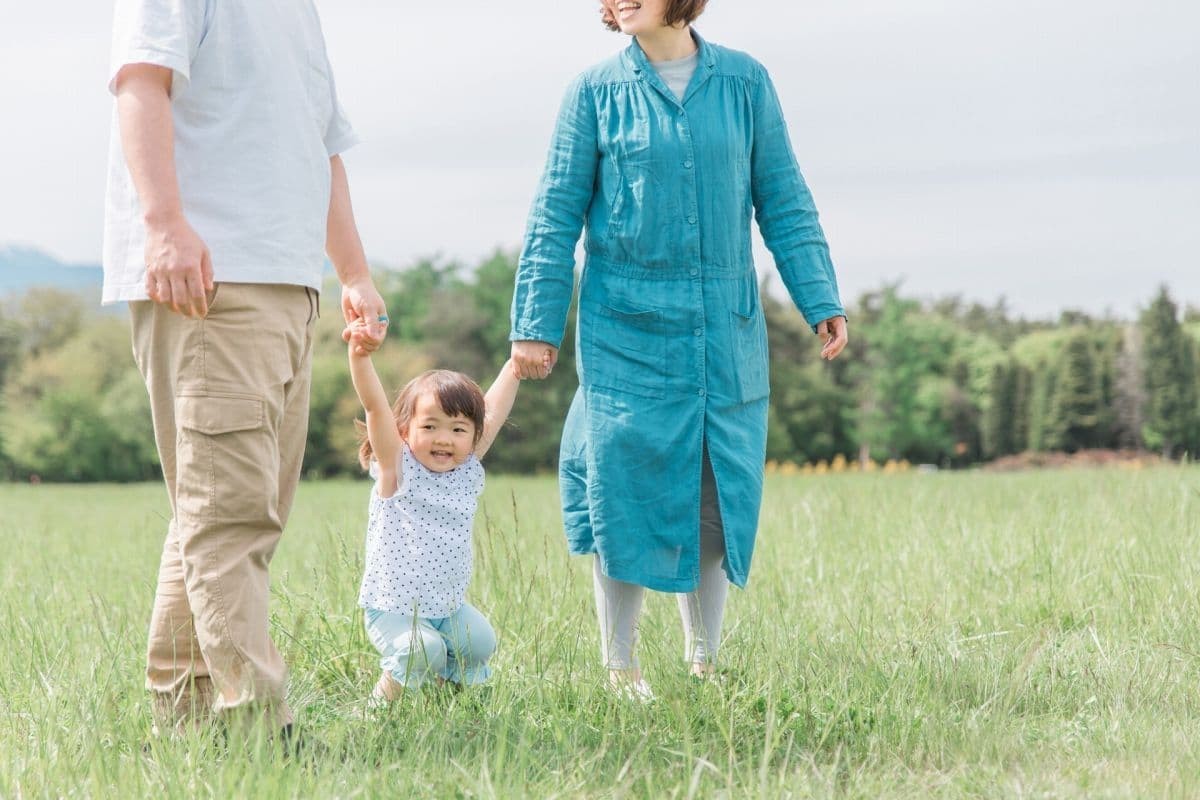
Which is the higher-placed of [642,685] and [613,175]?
[613,175]

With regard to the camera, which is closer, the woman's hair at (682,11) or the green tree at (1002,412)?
the woman's hair at (682,11)

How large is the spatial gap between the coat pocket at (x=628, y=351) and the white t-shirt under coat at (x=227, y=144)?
834mm

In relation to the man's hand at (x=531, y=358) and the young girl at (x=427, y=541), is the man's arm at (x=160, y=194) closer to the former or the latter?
the young girl at (x=427, y=541)

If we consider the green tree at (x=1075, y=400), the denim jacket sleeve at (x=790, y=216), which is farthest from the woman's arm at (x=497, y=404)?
the green tree at (x=1075, y=400)

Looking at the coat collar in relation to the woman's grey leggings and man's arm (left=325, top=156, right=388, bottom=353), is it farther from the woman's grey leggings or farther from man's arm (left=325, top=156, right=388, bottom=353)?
the woman's grey leggings

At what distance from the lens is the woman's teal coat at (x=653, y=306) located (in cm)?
316

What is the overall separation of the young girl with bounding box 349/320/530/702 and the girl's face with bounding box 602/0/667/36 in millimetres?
1015

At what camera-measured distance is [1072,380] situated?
3484 cm

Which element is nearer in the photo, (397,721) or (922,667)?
(397,721)

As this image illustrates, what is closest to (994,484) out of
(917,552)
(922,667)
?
(917,552)

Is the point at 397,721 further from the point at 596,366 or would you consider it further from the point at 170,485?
the point at 596,366

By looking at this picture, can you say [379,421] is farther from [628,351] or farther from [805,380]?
[805,380]

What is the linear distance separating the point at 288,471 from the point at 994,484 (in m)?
9.06

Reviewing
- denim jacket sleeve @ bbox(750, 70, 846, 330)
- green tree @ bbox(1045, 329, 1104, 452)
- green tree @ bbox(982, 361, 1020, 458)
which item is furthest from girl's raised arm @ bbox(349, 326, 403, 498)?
green tree @ bbox(982, 361, 1020, 458)
